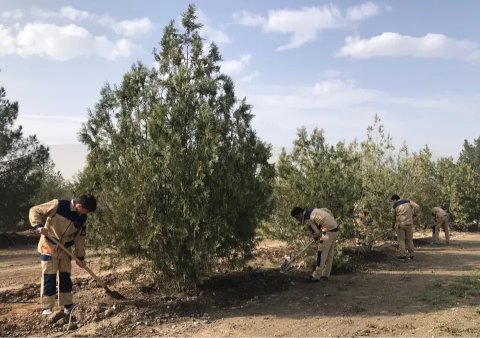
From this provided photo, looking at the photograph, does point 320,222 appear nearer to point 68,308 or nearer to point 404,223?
point 404,223

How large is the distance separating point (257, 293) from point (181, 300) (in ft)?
4.67

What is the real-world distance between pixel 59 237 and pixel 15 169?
43.1 ft

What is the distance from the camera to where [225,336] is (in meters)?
5.54

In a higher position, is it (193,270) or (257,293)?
(193,270)

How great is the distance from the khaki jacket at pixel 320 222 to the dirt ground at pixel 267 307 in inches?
40.3

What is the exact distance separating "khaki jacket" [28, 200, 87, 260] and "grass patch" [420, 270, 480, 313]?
18.4 feet

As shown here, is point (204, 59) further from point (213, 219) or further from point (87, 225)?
point (87, 225)

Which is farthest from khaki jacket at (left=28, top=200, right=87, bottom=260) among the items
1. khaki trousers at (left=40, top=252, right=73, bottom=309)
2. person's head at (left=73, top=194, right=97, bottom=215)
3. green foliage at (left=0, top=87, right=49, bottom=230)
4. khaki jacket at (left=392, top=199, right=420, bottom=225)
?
green foliage at (left=0, top=87, right=49, bottom=230)

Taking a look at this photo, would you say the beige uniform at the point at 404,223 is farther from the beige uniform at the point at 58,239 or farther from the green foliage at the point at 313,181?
the beige uniform at the point at 58,239

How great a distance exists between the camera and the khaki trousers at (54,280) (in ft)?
20.6

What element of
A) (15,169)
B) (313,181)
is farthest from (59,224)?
(15,169)

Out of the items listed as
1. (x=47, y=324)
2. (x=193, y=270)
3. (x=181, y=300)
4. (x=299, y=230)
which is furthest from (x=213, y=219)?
(x=299, y=230)

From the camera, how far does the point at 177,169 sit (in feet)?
21.3

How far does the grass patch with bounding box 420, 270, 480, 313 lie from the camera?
734 cm
